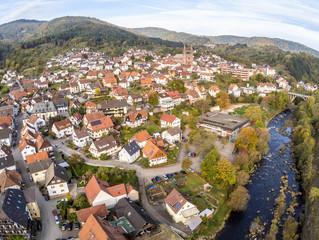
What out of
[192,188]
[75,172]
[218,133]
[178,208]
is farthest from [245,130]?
[75,172]

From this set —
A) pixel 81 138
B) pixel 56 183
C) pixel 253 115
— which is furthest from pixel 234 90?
pixel 56 183

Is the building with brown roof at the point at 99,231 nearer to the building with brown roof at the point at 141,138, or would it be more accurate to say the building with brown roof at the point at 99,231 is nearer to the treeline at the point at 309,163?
the building with brown roof at the point at 141,138

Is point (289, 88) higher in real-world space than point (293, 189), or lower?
higher

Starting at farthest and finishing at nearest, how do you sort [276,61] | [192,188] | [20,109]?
[276,61] < [20,109] < [192,188]

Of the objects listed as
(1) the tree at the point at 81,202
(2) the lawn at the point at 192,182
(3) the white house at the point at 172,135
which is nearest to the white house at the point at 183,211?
(2) the lawn at the point at 192,182

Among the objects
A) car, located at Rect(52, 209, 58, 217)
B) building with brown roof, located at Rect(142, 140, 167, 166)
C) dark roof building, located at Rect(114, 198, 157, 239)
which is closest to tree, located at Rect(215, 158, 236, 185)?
building with brown roof, located at Rect(142, 140, 167, 166)

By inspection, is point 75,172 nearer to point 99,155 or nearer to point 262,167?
point 99,155

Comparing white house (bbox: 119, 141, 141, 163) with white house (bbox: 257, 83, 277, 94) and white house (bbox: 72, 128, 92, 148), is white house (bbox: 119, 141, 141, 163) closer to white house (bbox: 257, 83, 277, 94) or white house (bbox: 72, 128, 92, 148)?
white house (bbox: 72, 128, 92, 148)
